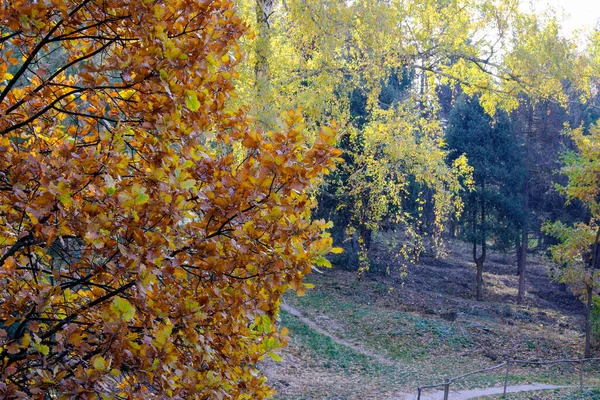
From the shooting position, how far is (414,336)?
57.8 ft

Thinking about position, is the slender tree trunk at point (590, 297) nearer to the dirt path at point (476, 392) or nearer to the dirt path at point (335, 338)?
the dirt path at point (476, 392)

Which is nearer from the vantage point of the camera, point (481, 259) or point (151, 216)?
point (151, 216)

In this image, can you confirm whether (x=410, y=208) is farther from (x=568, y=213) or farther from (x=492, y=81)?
(x=492, y=81)

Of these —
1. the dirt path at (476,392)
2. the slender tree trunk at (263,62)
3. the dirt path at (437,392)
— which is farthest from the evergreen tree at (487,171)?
the slender tree trunk at (263,62)

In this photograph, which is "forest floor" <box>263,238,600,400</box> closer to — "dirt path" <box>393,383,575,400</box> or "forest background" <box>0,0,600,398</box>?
"dirt path" <box>393,383,575,400</box>

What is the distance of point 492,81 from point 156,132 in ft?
29.9

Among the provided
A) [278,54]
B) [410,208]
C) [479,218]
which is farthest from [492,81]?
[479,218]

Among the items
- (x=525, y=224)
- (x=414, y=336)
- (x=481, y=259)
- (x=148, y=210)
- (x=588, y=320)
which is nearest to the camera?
(x=148, y=210)

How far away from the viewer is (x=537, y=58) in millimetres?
9828

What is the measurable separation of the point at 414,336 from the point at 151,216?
54.1ft

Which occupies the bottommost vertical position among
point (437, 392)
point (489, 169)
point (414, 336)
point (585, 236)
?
point (414, 336)

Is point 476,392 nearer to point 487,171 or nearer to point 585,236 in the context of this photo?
point 585,236

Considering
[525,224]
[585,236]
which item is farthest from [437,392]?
[525,224]

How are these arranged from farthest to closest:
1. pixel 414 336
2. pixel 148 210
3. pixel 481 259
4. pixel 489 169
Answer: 1. pixel 489 169
2. pixel 481 259
3. pixel 414 336
4. pixel 148 210
